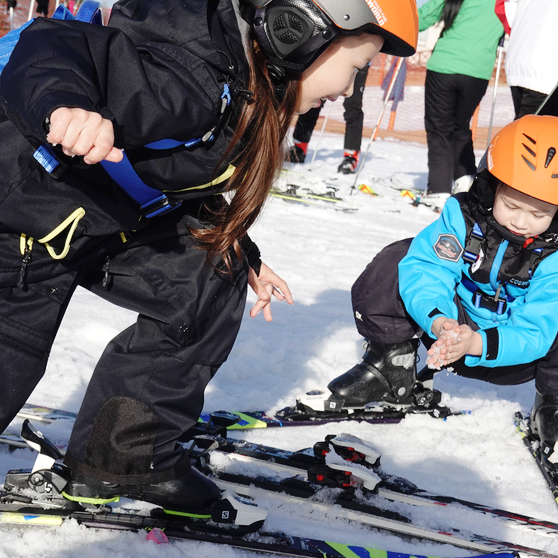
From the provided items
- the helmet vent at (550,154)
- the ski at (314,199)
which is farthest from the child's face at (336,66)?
the ski at (314,199)

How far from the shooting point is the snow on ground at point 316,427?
1.87 meters

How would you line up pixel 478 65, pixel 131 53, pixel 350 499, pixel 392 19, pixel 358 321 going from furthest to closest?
pixel 478 65, pixel 358 321, pixel 350 499, pixel 392 19, pixel 131 53

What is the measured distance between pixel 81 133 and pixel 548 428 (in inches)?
90.1

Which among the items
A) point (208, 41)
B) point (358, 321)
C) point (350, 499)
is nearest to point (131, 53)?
point (208, 41)

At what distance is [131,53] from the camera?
142cm

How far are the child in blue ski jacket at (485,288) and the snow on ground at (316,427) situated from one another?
0.76 ft

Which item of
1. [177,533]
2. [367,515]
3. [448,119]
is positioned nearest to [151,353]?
[177,533]

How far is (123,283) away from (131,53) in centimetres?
75

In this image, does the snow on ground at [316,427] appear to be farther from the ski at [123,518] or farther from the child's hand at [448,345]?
the child's hand at [448,345]

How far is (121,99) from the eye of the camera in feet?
4.54

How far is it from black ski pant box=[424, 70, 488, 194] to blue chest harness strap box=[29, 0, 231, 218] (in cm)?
574

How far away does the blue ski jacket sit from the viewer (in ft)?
8.19

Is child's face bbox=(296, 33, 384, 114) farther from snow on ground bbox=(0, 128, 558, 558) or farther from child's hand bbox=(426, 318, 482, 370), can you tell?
snow on ground bbox=(0, 128, 558, 558)

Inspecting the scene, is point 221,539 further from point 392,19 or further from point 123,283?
point 392,19
